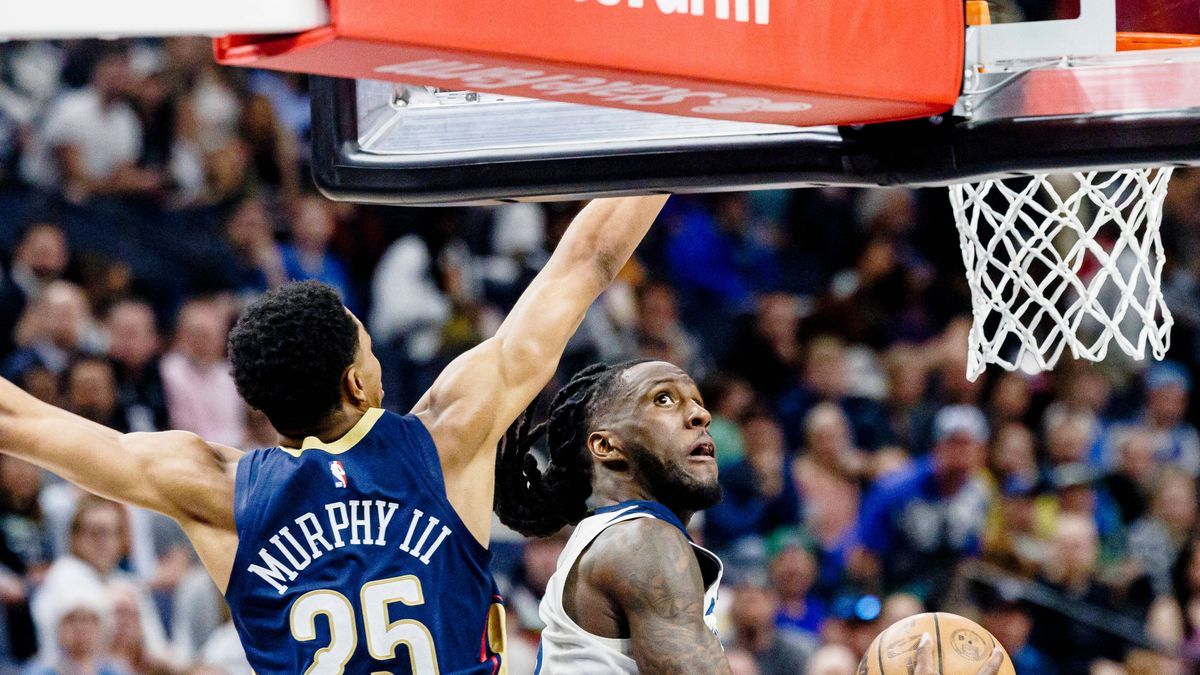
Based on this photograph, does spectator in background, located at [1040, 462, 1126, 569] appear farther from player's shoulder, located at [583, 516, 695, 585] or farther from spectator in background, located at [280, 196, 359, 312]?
player's shoulder, located at [583, 516, 695, 585]

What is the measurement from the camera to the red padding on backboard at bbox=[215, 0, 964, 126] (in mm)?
2076

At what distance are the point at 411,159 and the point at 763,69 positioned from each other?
3.00 feet

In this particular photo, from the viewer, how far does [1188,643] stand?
7117mm

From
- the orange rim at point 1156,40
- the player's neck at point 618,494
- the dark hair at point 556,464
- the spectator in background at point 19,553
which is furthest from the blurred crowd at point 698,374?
the orange rim at point 1156,40

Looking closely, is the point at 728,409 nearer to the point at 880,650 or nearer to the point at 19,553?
the point at 19,553

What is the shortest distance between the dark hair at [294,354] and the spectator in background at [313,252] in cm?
429

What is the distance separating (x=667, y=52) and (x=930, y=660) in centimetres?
177

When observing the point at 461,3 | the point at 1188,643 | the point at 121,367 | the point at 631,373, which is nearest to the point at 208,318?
the point at 121,367

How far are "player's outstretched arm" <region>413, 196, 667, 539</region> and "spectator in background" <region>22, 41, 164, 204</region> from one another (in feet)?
14.5

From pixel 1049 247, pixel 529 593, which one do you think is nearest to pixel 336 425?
pixel 1049 247

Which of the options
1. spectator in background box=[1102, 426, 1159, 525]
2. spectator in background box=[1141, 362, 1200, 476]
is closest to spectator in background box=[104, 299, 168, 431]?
spectator in background box=[1102, 426, 1159, 525]

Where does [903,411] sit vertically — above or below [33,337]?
below

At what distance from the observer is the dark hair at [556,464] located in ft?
11.9

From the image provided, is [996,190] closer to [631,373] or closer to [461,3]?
[631,373]
